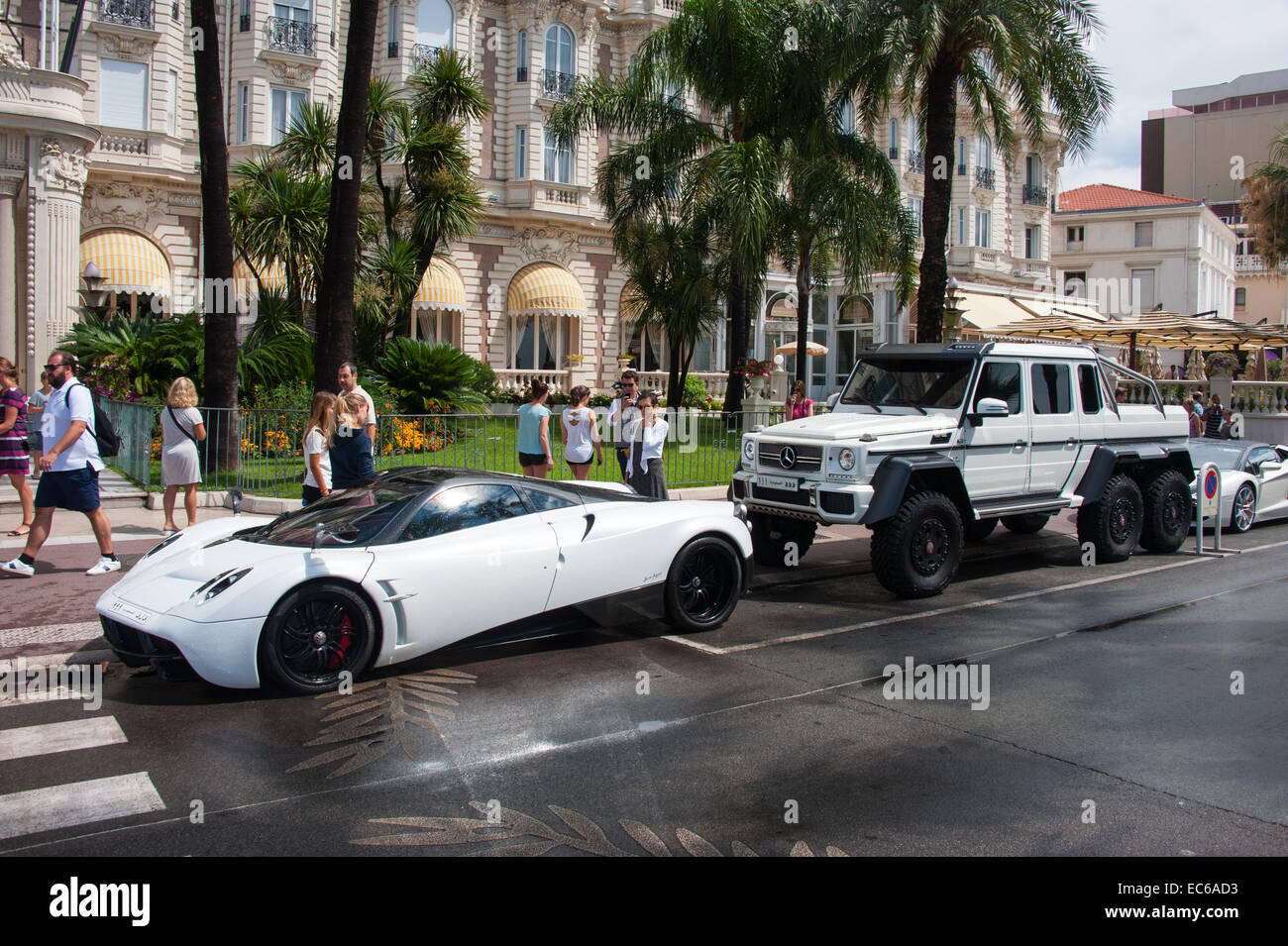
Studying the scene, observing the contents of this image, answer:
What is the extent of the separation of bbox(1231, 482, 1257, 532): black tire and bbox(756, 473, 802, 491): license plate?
744cm

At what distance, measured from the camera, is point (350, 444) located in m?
9.99

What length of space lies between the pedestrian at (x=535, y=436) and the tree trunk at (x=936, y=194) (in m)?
8.14

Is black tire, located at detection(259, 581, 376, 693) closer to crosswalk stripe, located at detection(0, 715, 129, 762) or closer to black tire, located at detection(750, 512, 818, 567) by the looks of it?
crosswalk stripe, located at detection(0, 715, 129, 762)

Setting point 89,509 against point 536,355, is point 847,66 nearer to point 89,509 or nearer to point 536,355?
point 89,509

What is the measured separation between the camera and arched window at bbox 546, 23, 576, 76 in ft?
118

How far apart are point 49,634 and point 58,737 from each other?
2.54m

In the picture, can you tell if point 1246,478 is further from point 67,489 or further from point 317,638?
point 67,489

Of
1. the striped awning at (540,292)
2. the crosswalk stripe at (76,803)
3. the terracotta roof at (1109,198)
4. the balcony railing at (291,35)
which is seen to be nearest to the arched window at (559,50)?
the striped awning at (540,292)

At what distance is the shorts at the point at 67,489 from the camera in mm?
9320

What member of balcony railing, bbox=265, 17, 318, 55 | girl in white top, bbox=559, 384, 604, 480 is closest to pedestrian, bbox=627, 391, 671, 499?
girl in white top, bbox=559, 384, 604, 480

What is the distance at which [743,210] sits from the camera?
19609 millimetres

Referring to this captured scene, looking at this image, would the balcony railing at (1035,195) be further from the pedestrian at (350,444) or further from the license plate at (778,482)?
the pedestrian at (350,444)
